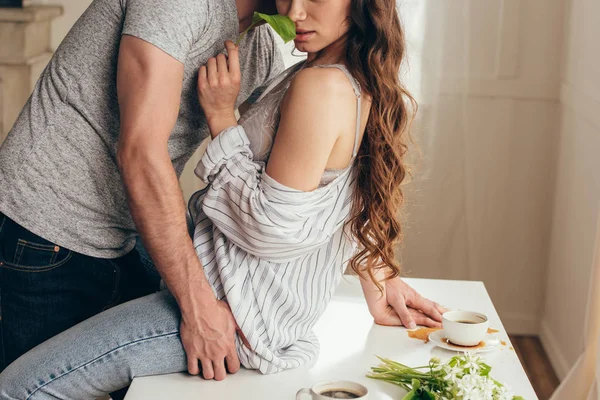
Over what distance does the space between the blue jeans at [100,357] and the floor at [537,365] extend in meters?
1.89

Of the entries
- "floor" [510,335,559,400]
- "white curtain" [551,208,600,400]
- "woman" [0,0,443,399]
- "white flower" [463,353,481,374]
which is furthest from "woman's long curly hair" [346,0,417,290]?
"floor" [510,335,559,400]

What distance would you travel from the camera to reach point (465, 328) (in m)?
1.47

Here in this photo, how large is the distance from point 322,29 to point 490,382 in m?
0.71

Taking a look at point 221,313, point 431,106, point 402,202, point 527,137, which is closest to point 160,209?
point 221,313

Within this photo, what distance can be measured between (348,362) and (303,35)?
Answer: 2.12 feet

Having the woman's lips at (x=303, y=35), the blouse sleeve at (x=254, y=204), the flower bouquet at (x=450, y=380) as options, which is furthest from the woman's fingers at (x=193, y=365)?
the woman's lips at (x=303, y=35)

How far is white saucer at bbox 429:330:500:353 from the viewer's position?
1.47 meters

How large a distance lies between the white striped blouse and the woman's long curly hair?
4cm

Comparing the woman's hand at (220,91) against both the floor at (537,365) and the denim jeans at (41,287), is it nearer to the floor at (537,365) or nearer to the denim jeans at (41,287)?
the denim jeans at (41,287)

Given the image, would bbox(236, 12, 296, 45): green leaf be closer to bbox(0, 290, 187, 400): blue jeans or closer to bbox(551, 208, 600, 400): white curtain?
bbox(0, 290, 187, 400): blue jeans

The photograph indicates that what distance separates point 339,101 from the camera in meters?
1.33

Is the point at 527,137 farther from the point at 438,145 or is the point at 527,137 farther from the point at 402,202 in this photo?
the point at 402,202

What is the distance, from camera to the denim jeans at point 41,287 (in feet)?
4.88

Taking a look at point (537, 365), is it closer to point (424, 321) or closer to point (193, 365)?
point (424, 321)
